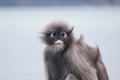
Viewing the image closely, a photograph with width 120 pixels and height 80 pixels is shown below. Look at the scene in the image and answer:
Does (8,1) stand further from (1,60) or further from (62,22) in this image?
(62,22)

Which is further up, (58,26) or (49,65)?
(58,26)

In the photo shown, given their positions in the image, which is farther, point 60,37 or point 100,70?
point 100,70

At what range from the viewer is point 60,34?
5.61 metres

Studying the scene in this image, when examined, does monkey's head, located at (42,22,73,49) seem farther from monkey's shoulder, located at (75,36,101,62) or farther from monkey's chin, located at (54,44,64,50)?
monkey's shoulder, located at (75,36,101,62)

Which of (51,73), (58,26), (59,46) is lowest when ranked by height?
(51,73)

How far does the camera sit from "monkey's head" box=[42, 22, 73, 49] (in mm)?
5598

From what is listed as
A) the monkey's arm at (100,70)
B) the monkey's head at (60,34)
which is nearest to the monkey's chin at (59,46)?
the monkey's head at (60,34)

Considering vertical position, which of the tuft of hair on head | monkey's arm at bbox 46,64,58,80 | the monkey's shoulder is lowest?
monkey's arm at bbox 46,64,58,80

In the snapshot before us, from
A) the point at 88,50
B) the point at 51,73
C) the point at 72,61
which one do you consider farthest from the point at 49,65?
the point at 88,50

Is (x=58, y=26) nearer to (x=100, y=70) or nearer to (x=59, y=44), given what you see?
(x=59, y=44)

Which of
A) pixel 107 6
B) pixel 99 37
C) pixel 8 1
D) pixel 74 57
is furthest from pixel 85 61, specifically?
pixel 8 1

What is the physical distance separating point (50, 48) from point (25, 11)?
556 cm

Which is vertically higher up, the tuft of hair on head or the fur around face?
the tuft of hair on head

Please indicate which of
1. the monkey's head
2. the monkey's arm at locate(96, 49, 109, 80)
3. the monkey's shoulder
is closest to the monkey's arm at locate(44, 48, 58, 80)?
the monkey's head
